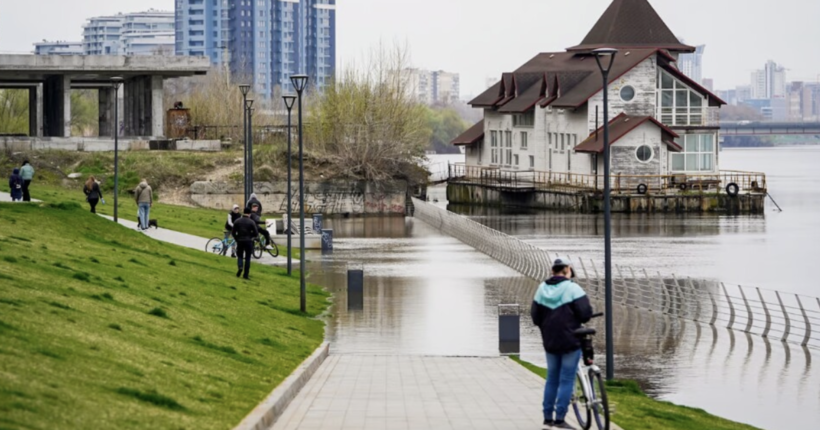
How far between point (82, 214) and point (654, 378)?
18.5 metres

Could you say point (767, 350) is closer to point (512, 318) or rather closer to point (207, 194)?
point (512, 318)

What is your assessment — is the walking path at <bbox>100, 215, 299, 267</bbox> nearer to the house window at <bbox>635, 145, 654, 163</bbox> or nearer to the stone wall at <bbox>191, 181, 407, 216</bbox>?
the stone wall at <bbox>191, 181, 407, 216</bbox>

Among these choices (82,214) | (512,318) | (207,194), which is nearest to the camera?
(512,318)

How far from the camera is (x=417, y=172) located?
94.4 m

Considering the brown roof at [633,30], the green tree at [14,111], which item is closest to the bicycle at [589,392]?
the brown roof at [633,30]

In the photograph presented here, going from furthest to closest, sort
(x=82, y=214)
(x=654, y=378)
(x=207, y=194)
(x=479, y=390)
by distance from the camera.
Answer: (x=207, y=194)
(x=82, y=214)
(x=654, y=378)
(x=479, y=390)

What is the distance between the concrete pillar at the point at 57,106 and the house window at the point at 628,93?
36.5 m

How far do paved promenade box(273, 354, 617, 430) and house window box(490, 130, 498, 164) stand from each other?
91.2m

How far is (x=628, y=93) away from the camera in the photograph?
9575cm

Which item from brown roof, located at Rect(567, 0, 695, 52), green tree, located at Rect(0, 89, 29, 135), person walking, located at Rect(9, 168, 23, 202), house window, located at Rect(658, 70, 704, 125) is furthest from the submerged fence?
green tree, located at Rect(0, 89, 29, 135)

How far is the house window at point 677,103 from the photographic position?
319ft

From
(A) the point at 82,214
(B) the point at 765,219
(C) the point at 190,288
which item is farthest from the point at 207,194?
(C) the point at 190,288

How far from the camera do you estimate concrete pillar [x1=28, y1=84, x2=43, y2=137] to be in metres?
90.8

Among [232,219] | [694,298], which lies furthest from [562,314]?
[232,219]
